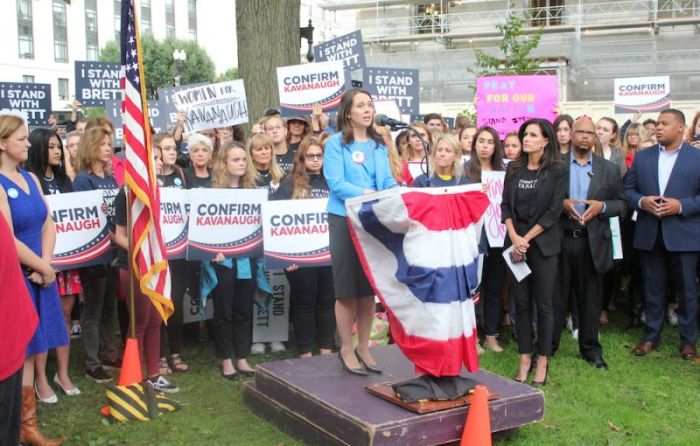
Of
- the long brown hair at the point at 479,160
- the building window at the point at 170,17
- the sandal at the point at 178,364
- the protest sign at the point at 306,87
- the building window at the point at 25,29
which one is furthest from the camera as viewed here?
the building window at the point at 170,17

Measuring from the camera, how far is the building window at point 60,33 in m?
61.8

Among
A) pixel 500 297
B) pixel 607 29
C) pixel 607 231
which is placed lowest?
pixel 500 297

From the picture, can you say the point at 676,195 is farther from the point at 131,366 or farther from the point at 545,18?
the point at 545,18

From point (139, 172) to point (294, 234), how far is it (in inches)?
69.4

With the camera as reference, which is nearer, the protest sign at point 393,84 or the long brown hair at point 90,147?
the long brown hair at point 90,147

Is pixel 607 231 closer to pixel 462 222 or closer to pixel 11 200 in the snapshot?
pixel 462 222

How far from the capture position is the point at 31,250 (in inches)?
220

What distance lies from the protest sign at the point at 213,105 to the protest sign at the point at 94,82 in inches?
168

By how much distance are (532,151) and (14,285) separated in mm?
4671

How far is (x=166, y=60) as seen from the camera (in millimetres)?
57938

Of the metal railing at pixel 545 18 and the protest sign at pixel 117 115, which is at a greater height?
the metal railing at pixel 545 18

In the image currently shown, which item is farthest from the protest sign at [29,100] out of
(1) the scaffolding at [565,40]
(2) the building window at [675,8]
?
(2) the building window at [675,8]

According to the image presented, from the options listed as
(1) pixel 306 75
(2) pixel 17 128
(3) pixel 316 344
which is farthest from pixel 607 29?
(2) pixel 17 128

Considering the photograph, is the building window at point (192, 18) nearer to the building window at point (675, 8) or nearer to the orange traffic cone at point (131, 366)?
the building window at point (675, 8)
